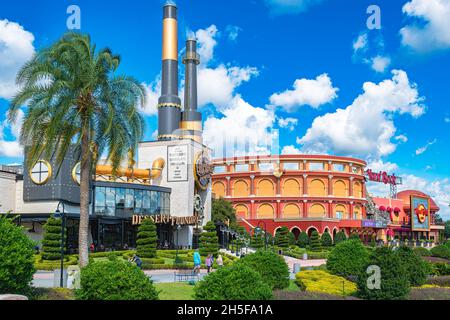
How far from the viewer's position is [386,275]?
71.9 feet

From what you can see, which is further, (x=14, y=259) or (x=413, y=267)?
(x=413, y=267)

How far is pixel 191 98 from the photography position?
7194 cm

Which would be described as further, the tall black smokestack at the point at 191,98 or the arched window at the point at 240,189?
the arched window at the point at 240,189

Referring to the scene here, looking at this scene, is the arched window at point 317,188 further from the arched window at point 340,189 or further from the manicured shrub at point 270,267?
the manicured shrub at point 270,267

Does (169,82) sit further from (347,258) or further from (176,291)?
(176,291)

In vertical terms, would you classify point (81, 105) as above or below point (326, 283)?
above

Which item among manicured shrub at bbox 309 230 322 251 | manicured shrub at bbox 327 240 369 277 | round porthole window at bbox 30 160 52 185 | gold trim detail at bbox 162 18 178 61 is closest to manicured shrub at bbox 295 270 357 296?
manicured shrub at bbox 327 240 369 277

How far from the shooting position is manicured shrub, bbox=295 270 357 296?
82.7 feet

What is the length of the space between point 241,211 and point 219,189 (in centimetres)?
589

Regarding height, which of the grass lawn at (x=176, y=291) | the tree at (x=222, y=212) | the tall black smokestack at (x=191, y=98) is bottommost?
the grass lawn at (x=176, y=291)

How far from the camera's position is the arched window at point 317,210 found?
277 ft

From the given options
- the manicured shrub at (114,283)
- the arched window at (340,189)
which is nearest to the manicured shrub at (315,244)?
the arched window at (340,189)

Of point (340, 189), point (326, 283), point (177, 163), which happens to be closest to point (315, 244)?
point (177, 163)

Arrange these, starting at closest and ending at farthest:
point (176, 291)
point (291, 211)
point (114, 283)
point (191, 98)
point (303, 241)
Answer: point (114, 283) → point (176, 291) → point (303, 241) → point (191, 98) → point (291, 211)
